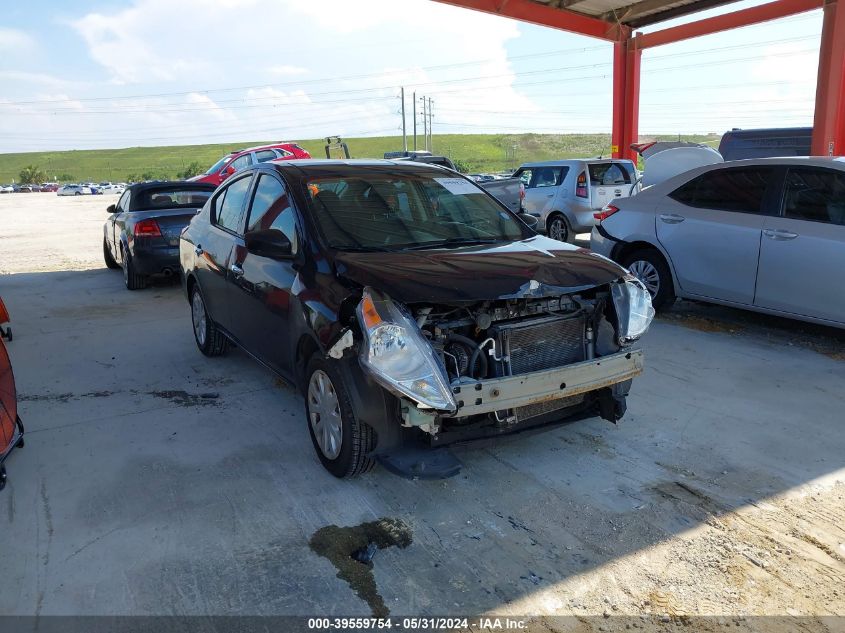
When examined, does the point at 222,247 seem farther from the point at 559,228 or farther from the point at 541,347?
the point at 559,228

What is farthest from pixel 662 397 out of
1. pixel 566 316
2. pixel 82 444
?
pixel 82 444

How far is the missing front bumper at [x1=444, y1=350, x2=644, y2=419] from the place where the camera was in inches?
128

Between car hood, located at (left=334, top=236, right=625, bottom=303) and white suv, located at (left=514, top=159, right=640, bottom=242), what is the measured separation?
920 cm

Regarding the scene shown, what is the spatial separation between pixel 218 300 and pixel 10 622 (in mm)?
3003

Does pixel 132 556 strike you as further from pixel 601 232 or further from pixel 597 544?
pixel 601 232

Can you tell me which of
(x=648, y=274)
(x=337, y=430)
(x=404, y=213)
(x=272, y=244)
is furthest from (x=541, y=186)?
(x=337, y=430)

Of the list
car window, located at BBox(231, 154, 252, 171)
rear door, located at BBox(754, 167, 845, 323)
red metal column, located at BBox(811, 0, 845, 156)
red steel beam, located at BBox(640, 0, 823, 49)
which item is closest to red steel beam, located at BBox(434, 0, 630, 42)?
red steel beam, located at BBox(640, 0, 823, 49)

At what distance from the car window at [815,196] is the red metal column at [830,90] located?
7143 millimetres

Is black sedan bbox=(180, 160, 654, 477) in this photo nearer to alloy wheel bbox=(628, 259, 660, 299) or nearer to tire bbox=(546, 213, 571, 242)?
alloy wheel bbox=(628, 259, 660, 299)

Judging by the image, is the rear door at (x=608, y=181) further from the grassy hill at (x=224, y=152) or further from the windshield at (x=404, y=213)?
the grassy hill at (x=224, y=152)

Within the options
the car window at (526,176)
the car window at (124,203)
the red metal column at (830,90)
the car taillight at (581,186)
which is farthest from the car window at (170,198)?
the red metal column at (830,90)

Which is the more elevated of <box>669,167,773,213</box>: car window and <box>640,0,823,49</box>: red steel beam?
<box>640,0,823,49</box>: red steel beam

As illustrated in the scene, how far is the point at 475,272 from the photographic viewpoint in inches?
139

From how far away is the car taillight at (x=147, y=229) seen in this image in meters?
9.23
